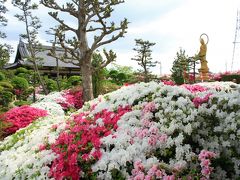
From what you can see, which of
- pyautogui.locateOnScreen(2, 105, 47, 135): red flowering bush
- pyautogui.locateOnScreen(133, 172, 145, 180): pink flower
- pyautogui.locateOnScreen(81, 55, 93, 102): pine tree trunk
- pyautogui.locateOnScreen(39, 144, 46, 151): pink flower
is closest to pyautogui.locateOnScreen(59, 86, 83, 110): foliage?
pyautogui.locateOnScreen(81, 55, 93, 102): pine tree trunk

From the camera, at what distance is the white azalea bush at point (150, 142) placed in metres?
4.92

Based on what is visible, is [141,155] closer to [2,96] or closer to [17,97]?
[2,96]

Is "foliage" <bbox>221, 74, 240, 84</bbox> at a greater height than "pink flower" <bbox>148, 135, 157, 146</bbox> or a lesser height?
lesser

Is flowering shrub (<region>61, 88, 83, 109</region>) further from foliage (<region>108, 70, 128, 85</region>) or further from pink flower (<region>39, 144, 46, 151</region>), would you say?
pink flower (<region>39, 144, 46, 151</region>)

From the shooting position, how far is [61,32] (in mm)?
16156

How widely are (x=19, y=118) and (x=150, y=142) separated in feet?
26.4

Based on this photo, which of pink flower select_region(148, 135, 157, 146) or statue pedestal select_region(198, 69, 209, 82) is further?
statue pedestal select_region(198, 69, 209, 82)

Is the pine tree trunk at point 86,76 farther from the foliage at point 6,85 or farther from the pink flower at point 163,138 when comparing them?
the foliage at point 6,85

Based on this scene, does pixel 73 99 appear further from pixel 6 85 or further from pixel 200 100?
pixel 200 100

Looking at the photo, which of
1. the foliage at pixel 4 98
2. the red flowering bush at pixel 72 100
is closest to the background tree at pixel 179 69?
the red flowering bush at pixel 72 100

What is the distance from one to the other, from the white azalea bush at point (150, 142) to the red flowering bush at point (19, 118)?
15.7ft

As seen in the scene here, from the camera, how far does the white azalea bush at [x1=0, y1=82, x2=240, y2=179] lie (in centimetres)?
492

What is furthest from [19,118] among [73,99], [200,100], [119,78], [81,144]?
[119,78]

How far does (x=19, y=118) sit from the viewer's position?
40.9ft
